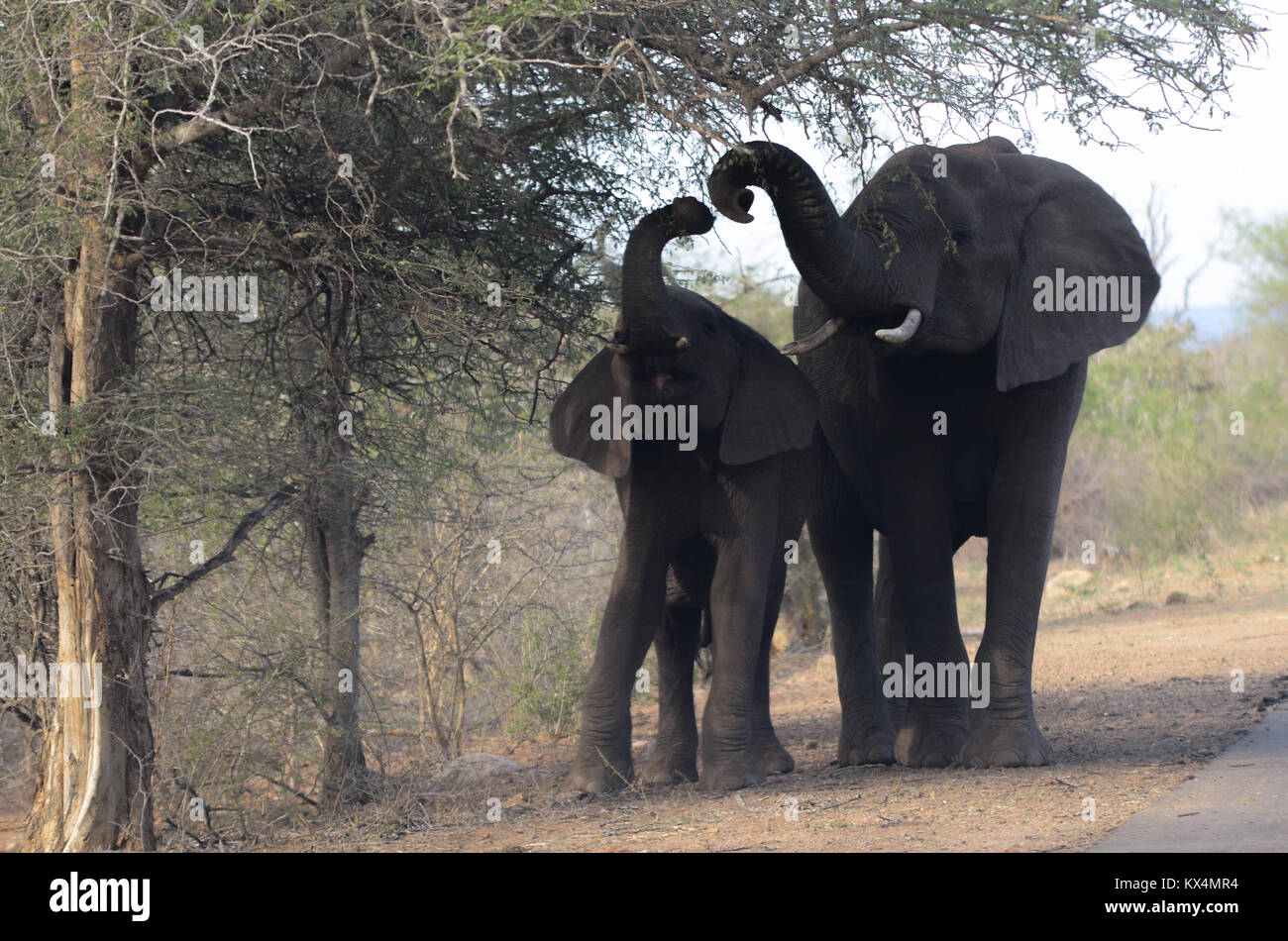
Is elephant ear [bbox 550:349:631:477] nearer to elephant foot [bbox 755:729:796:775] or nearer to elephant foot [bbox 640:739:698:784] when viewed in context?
elephant foot [bbox 640:739:698:784]

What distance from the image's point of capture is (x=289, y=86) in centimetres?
715

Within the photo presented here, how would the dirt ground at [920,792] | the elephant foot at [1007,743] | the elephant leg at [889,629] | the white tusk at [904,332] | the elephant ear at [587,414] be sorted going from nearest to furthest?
1. the dirt ground at [920,792]
2. the white tusk at [904,332]
3. the elephant foot at [1007,743]
4. the elephant ear at [587,414]
5. the elephant leg at [889,629]

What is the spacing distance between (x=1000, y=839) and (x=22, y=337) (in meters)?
5.46

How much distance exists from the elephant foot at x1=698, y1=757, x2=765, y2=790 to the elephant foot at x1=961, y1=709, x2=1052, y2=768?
1342mm

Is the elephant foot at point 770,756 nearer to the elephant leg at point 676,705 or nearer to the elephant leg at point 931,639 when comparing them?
the elephant leg at point 676,705

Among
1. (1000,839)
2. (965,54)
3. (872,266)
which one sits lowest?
(1000,839)

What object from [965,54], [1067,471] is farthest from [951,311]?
[1067,471]

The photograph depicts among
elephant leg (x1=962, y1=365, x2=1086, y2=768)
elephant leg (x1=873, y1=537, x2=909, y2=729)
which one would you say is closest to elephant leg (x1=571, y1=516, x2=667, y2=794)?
elephant leg (x1=962, y1=365, x2=1086, y2=768)

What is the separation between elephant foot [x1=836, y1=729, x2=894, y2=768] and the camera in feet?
31.1

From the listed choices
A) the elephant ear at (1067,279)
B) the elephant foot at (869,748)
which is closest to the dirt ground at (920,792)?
the elephant foot at (869,748)

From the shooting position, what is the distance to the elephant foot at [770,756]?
9227 mm

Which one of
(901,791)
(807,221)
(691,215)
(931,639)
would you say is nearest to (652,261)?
(691,215)

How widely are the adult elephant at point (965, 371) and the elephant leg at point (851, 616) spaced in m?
0.02

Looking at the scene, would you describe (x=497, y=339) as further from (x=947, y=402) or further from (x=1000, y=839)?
(x=1000, y=839)
